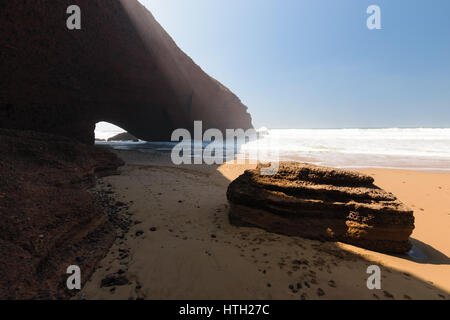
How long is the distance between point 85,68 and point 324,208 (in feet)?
39.9

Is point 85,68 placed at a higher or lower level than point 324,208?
higher

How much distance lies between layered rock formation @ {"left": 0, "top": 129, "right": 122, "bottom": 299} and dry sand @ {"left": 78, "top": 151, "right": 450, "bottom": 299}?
349 millimetres

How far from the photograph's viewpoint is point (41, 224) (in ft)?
8.10

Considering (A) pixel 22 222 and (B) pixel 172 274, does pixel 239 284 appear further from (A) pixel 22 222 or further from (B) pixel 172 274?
(A) pixel 22 222

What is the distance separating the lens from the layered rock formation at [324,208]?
3.31 meters

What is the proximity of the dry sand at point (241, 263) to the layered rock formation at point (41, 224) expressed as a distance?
35cm

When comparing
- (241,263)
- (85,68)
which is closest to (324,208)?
(241,263)

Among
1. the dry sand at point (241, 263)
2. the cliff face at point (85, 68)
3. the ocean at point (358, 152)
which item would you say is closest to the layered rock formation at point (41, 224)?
the dry sand at point (241, 263)

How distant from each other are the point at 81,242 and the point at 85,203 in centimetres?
71

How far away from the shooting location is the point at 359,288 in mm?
2361
